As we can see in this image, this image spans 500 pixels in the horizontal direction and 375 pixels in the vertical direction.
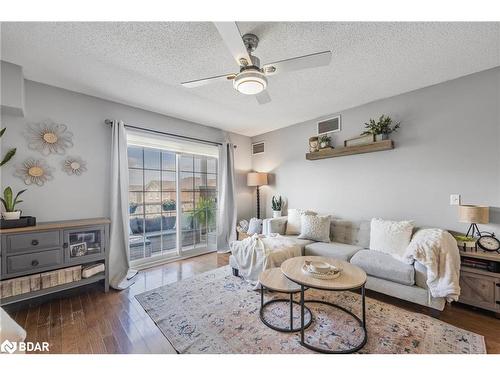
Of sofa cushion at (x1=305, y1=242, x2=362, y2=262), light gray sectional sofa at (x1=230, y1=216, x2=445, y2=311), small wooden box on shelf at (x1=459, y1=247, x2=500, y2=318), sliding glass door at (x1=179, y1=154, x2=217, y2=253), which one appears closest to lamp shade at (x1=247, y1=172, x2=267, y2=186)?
sliding glass door at (x1=179, y1=154, x2=217, y2=253)

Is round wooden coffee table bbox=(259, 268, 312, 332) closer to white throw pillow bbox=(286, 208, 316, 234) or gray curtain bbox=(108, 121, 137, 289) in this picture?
white throw pillow bbox=(286, 208, 316, 234)

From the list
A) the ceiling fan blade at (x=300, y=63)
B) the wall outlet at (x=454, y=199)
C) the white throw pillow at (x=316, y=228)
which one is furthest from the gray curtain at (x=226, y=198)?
the wall outlet at (x=454, y=199)

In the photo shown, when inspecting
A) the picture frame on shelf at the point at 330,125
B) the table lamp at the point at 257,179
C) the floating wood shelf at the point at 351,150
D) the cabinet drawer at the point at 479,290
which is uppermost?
the picture frame on shelf at the point at 330,125

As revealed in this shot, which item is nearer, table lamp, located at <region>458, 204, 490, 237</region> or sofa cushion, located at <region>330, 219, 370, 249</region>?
table lamp, located at <region>458, 204, 490, 237</region>

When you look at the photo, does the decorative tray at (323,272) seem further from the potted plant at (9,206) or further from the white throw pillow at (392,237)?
the potted plant at (9,206)

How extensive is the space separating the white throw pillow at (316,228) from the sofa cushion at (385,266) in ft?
1.92

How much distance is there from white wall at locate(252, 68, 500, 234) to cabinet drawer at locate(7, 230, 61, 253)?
11.5ft

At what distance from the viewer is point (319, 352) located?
1464mm

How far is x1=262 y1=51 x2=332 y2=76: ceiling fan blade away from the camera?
4.63 feet

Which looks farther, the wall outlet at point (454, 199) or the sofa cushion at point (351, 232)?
the sofa cushion at point (351, 232)

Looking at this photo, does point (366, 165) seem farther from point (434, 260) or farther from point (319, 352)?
point (319, 352)

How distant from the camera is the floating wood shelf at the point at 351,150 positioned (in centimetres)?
275

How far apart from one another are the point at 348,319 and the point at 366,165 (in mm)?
2110
